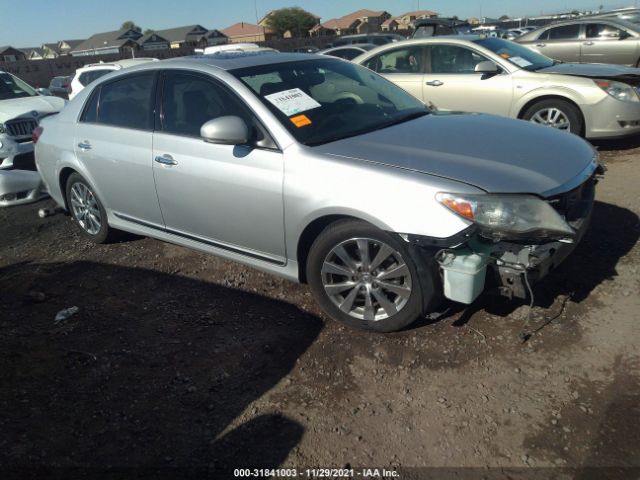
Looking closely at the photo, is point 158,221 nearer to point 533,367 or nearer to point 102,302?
point 102,302

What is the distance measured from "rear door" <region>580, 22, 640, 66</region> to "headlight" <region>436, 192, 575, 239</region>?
11.3 metres

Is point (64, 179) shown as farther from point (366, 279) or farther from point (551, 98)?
point (551, 98)

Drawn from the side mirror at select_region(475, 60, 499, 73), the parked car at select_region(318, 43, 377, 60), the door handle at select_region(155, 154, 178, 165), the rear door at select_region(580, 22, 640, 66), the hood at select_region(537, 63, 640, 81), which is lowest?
the door handle at select_region(155, 154, 178, 165)

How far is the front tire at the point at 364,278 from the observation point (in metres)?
2.94

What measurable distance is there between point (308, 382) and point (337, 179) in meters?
1.17

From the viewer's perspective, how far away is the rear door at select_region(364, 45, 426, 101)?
745 centimetres

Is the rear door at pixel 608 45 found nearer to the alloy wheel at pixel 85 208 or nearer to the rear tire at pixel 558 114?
the rear tire at pixel 558 114

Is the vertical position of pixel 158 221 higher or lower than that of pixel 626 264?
higher

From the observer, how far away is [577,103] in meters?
6.34

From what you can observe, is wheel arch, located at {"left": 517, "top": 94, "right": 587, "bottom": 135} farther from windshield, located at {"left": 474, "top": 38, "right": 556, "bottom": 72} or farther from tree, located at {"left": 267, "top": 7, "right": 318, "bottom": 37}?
tree, located at {"left": 267, "top": 7, "right": 318, "bottom": 37}

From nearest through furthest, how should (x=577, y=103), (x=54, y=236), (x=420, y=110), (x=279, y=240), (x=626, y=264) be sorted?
(x=279, y=240)
(x=626, y=264)
(x=420, y=110)
(x=54, y=236)
(x=577, y=103)

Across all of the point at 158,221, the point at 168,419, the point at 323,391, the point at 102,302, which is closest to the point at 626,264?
the point at 323,391

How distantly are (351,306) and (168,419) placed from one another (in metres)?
1.25

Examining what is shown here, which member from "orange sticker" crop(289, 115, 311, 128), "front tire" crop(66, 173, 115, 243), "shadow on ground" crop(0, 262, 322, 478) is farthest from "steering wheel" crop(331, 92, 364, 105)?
"front tire" crop(66, 173, 115, 243)
